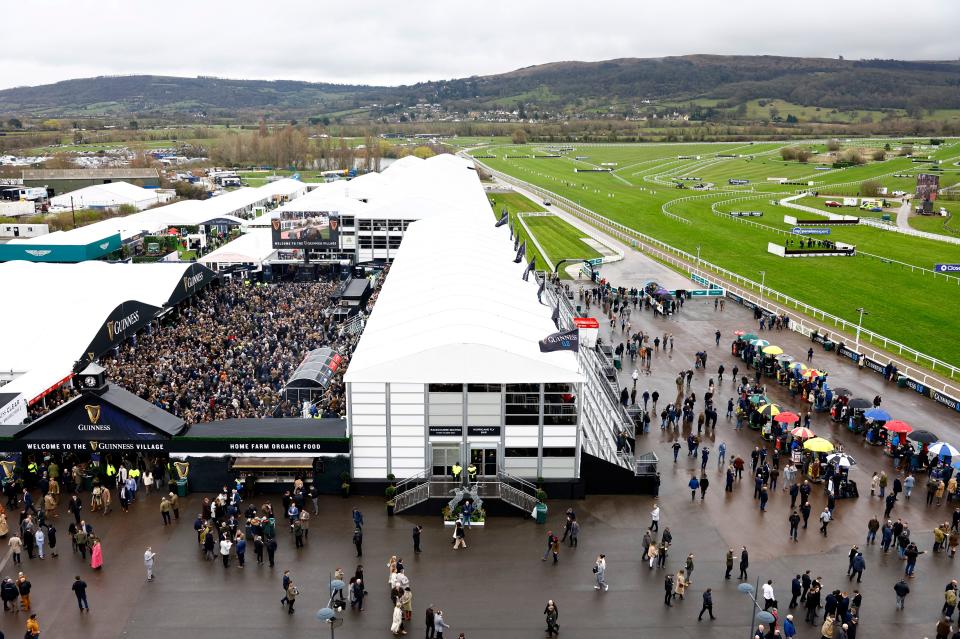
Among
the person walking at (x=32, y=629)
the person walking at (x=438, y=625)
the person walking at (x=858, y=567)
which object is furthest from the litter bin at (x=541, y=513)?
the person walking at (x=32, y=629)

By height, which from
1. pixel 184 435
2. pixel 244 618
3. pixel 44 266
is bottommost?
pixel 244 618

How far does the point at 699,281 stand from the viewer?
56406 mm

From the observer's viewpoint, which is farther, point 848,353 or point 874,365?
point 848,353

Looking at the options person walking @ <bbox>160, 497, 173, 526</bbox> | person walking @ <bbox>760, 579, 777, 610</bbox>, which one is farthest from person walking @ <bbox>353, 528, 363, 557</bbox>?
person walking @ <bbox>760, 579, 777, 610</bbox>

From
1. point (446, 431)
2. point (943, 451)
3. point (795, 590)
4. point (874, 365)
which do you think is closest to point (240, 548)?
point (446, 431)

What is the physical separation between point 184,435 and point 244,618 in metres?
7.88

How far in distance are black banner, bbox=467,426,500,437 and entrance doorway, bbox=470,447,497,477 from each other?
0.48 meters

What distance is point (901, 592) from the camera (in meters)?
18.1

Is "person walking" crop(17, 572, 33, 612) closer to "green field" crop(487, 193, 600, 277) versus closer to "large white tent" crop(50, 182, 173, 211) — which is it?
"green field" crop(487, 193, 600, 277)

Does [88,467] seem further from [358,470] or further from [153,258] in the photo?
[153,258]

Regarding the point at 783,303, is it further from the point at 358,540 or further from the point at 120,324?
the point at 120,324

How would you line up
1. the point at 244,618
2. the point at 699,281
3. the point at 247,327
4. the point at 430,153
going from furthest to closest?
the point at 430,153 < the point at 699,281 < the point at 247,327 < the point at 244,618

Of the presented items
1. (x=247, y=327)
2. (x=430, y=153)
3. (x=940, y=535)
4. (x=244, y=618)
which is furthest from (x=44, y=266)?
(x=430, y=153)

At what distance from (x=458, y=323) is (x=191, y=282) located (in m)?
24.9
